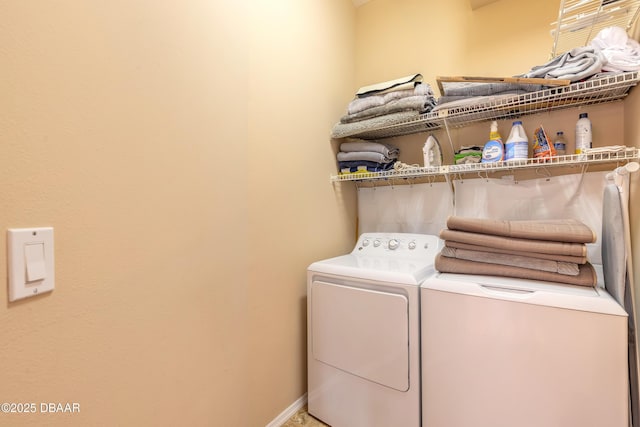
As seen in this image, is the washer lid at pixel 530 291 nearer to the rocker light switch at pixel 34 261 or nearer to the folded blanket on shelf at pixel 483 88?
the folded blanket on shelf at pixel 483 88

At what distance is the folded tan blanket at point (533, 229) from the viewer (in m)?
1.09

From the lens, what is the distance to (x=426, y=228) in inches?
73.8

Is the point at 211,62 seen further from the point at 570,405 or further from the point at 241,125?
the point at 570,405

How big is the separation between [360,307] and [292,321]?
0.44 metres

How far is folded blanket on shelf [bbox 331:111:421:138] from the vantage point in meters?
1.60

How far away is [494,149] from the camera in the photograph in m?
1.48

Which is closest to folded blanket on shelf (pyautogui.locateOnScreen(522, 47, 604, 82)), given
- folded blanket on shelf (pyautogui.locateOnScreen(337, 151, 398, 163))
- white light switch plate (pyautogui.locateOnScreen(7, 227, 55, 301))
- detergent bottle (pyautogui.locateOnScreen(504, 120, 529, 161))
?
detergent bottle (pyautogui.locateOnScreen(504, 120, 529, 161))

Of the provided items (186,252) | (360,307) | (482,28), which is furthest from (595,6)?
(186,252)

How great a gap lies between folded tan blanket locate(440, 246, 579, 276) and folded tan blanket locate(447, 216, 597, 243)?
9 centimetres

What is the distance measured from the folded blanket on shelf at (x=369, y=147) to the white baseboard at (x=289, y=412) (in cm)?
154

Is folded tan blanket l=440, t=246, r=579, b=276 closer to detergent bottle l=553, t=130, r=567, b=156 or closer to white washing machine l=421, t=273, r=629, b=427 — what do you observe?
white washing machine l=421, t=273, r=629, b=427

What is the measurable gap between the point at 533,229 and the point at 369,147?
100 cm

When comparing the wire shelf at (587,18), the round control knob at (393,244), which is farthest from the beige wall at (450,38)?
the round control knob at (393,244)

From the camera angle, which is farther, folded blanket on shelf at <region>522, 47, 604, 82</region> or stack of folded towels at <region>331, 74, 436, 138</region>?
stack of folded towels at <region>331, 74, 436, 138</region>
